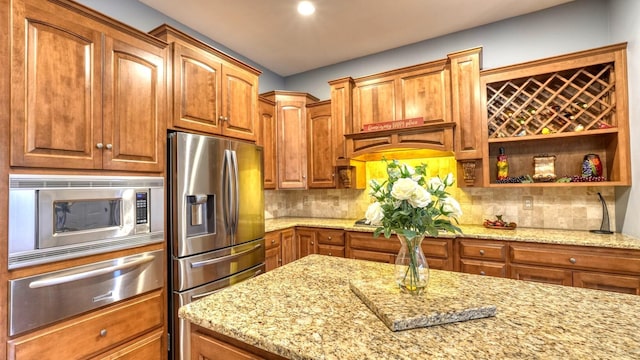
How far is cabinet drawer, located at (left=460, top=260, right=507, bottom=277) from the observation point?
7.79 feet

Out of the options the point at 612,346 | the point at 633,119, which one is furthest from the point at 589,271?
the point at 612,346

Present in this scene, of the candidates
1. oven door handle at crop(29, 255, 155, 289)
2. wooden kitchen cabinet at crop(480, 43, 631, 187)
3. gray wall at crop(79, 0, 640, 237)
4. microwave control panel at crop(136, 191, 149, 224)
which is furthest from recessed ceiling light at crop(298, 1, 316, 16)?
oven door handle at crop(29, 255, 155, 289)

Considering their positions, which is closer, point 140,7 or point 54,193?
point 54,193

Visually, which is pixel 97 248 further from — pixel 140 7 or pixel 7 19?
pixel 140 7

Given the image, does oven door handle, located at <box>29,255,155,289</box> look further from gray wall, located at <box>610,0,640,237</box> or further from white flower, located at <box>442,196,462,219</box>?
gray wall, located at <box>610,0,640,237</box>

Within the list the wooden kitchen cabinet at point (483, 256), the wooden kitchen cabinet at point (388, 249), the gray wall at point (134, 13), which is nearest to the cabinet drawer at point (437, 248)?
the wooden kitchen cabinet at point (388, 249)

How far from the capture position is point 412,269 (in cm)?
103

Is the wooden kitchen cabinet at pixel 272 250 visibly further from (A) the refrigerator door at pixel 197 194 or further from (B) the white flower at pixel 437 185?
(B) the white flower at pixel 437 185

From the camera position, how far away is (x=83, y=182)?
157 cm

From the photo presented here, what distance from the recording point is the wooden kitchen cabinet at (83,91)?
1.39 metres

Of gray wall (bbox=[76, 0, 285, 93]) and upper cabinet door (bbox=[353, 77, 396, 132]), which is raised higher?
gray wall (bbox=[76, 0, 285, 93])

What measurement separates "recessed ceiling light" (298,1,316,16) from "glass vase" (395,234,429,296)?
2.26 meters

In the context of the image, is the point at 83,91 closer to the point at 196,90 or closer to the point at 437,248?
the point at 196,90

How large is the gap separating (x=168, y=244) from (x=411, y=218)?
1714mm
